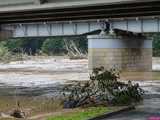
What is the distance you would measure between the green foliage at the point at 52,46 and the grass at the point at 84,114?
118 m

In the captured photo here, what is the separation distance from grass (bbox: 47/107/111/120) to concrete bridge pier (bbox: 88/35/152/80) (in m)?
43.2

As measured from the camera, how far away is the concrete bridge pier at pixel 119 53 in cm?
6769

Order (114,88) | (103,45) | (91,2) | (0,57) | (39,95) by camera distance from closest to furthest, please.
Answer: (91,2) < (114,88) < (39,95) < (103,45) < (0,57)

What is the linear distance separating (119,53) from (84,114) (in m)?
48.5

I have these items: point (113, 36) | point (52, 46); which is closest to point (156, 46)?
point (52, 46)

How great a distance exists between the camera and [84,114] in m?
20.8

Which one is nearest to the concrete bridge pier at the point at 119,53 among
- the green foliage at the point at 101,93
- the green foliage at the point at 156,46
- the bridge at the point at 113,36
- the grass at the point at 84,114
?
the bridge at the point at 113,36

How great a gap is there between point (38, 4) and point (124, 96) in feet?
20.2

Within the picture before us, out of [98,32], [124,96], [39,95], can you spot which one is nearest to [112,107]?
[124,96]

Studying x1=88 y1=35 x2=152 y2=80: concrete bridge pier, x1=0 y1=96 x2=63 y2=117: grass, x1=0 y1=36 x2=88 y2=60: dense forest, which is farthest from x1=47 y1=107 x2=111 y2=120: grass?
x1=0 y1=36 x2=88 y2=60: dense forest

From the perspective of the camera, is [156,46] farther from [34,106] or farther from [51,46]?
[34,106]

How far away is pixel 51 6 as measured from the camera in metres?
24.3

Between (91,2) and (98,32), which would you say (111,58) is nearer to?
(98,32)

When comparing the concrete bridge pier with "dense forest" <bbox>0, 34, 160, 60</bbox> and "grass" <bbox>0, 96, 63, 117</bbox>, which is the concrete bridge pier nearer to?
"grass" <bbox>0, 96, 63, 117</bbox>
